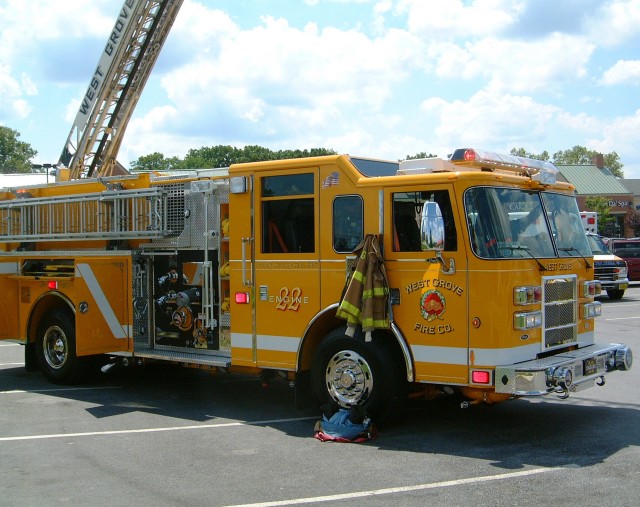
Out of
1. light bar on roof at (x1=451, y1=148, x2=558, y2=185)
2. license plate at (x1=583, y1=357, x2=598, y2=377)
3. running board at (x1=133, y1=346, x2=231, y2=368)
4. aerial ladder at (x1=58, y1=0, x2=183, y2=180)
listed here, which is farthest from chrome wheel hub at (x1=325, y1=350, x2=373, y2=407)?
aerial ladder at (x1=58, y1=0, x2=183, y2=180)

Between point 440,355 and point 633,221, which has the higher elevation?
point 633,221

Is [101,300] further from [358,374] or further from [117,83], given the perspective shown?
[117,83]

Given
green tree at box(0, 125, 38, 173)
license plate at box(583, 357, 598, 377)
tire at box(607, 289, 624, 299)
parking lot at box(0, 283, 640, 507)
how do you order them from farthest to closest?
green tree at box(0, 125, 38, 173)
tire at box(607, 289, 624, 299)
license plate at box(583, 357, 598, 377)
parking lot at box(0, 283, 640, 507)

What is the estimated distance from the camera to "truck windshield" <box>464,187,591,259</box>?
22.5ft

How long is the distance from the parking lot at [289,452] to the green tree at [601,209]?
61.2 meters

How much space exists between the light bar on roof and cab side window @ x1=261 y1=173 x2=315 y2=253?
1558 mm

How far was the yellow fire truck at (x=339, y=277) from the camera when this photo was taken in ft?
22.4

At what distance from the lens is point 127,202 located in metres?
9.70

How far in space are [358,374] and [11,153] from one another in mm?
116804

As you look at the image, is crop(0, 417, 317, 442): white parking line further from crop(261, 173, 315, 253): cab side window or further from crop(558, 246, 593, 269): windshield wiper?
crop(558, 246, 593, 269): windshield wiper

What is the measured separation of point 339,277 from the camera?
7.54 m

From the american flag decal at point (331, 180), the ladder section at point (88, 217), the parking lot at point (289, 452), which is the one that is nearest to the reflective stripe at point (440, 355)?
the parking lot at point (289, 452)

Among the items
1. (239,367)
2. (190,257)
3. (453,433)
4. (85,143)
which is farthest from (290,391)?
(85,143)

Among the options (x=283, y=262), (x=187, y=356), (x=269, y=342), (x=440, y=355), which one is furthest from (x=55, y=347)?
(x=440, y=355)
